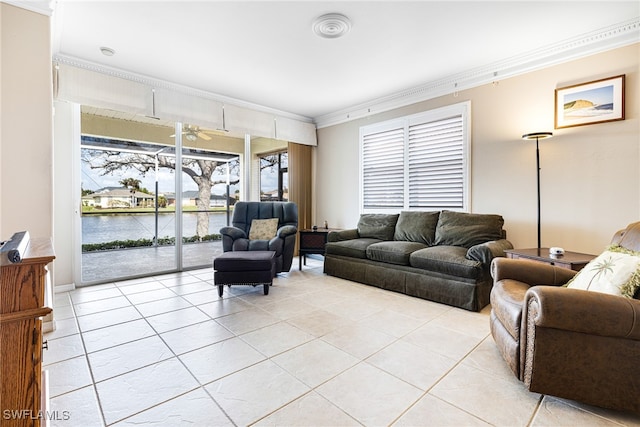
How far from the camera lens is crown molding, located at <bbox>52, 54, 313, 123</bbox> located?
345cm

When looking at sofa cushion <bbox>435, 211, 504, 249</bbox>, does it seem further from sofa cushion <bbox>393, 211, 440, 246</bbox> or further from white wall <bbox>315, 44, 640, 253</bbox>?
white wall <bbox>315, 44, 640, 253</bbox>

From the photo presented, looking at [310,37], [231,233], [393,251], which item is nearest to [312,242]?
[231,233]

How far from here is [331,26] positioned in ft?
9.07

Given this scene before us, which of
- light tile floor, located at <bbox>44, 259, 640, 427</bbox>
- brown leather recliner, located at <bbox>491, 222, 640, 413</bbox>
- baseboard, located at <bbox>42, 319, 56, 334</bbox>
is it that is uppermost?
brown leather recliner, located at <bbox>491, 222, 640, 413</bbox>

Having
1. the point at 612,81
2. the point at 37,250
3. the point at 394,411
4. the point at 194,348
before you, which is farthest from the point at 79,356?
the point at 612,81

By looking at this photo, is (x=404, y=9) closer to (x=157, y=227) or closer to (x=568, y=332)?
(x=568, y=332)

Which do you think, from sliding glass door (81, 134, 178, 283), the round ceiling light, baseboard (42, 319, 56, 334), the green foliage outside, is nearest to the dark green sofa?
the green foliage outside

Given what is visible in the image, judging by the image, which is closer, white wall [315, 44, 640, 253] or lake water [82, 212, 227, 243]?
white wall [315, 44, 640, 253]

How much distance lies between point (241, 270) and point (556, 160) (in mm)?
3665

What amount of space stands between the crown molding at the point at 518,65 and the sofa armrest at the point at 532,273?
7.96 feet

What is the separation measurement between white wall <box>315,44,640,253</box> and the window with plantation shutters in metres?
0.16

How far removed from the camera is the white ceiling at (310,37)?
2.55 metres

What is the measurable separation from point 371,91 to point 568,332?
3883 millimetres

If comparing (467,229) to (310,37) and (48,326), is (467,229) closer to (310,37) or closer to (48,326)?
(310,37)
